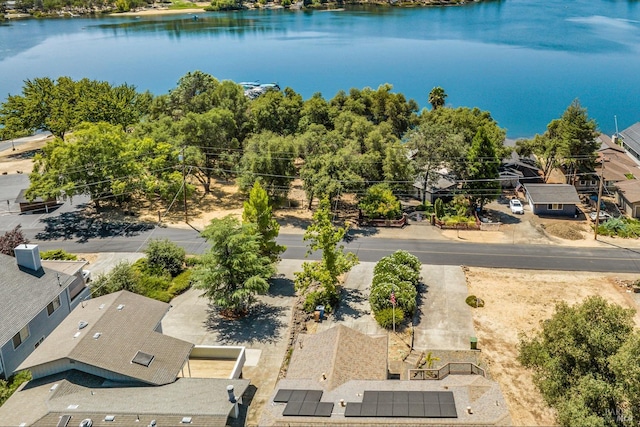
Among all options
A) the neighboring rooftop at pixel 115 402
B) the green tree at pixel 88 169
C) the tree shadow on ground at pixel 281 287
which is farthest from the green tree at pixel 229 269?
the green tree at pixel 88 169

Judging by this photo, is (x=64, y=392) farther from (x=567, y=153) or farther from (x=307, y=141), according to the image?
(x=567, y=153)

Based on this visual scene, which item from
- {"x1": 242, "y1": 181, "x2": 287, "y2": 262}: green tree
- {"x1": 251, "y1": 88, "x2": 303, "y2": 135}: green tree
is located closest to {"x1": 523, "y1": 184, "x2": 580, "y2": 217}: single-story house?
{"x1": 242, "y1": 181, "x2": 287, "y2": 262}: green tree

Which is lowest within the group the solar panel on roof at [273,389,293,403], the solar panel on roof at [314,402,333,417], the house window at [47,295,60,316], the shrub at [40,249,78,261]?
the shrub at [40,249,78,261]

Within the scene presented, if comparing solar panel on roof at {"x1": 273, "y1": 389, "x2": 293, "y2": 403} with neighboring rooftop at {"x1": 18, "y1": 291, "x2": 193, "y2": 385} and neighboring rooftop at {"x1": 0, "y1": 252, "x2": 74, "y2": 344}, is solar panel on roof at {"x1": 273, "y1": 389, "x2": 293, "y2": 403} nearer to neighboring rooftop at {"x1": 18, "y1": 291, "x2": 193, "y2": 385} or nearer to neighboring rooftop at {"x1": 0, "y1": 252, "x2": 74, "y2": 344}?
neighboring rooftop at {"x1": 18, "y1": 291, "x2": 193, "y2": 385}

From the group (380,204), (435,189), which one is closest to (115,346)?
(380,204)

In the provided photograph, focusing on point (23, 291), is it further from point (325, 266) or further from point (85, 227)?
Answer: point (85, 227)

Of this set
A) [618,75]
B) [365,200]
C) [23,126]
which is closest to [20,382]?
[365,200]

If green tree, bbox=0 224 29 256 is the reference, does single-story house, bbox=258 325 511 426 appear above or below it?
above
